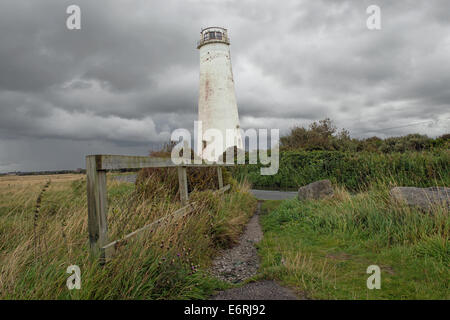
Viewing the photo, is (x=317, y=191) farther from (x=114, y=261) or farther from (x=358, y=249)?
(x=114, y=261)

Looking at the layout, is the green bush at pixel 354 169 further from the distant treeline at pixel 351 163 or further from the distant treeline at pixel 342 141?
the distant treeline at pixel 342 141

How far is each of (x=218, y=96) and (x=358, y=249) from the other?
18491 mm

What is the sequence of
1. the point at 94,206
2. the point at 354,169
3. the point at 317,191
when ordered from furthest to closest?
1. the point at 354,169
2. the point at 317,191
3. the point at 94,206

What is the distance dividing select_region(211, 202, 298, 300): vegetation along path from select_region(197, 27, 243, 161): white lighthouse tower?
15190mm

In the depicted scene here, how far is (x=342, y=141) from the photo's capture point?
2272cm

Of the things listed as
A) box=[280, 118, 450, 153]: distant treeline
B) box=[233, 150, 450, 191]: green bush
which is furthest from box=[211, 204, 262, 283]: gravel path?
box=[280, 118, 450, 153]: distant treeline

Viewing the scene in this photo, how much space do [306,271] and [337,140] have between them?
2166 cm

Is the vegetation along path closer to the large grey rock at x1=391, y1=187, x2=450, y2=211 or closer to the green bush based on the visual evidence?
the large grey rock at x1=391, y1=187, x2=450, y2=211

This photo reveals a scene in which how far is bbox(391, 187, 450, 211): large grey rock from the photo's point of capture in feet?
17.1

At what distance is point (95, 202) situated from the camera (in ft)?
8.90

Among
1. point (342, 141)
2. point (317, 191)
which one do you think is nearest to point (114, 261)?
point (317, 191)

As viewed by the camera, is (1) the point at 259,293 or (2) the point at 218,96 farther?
(2) the point at 218,96
